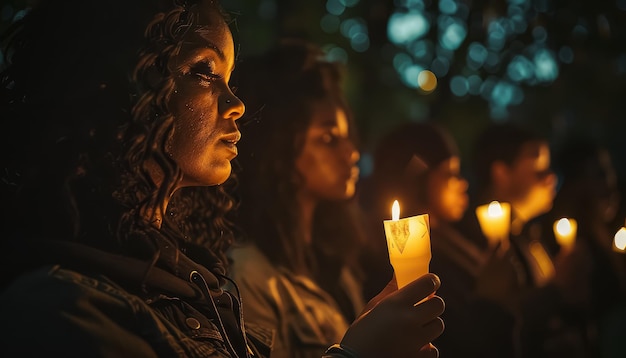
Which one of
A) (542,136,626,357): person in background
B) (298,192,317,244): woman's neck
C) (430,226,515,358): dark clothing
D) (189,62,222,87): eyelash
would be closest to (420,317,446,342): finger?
(189,62,222,87): eyelash

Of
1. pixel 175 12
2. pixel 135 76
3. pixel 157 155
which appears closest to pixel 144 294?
pixel 157 155

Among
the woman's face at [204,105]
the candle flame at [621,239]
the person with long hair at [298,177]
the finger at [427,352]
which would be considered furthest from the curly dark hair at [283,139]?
the candle flame at [621,239]

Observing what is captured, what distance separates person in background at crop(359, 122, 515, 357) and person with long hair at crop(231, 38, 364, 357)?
1.44 ft

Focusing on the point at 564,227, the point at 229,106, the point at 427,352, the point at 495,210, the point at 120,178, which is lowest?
the point at 564,227

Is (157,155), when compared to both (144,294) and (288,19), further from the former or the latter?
(288,19)

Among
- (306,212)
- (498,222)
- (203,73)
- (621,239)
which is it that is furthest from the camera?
(621,239)

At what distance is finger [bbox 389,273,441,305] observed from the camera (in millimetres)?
2010

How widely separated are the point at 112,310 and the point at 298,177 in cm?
218

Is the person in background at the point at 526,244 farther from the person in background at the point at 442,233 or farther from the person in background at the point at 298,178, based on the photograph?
the person in background at the point at 298,178

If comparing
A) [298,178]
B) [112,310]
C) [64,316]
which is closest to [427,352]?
[112,310]

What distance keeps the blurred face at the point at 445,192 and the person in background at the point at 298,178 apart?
42.9 inches

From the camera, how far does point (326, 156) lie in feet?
12.7

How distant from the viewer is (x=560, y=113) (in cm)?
1170

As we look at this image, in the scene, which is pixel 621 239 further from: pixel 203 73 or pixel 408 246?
pixel 203 73
